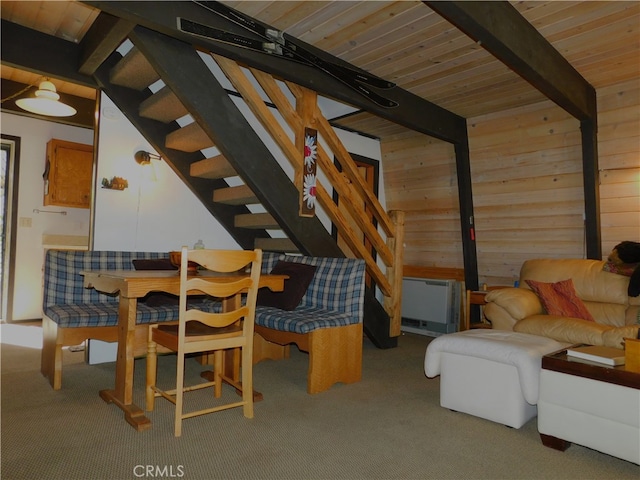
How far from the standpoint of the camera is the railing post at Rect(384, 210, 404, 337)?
177 inches

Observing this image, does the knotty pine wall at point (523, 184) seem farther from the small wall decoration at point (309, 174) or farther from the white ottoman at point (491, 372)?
the small wall decoration at point (309, 174)

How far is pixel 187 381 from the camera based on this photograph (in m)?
3.16

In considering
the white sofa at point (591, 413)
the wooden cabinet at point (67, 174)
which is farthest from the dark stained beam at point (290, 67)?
the wooden cabinet at point (67, 174)

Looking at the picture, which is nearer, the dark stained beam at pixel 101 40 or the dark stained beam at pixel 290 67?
the dark stained beam at pixel 290 67

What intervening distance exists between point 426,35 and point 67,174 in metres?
4.12

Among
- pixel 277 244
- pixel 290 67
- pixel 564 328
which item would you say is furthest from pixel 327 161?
pixel 564 328

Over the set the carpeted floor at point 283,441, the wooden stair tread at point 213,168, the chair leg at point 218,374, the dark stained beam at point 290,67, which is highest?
the dark stained beam at point 290,67

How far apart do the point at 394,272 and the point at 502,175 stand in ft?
4.91

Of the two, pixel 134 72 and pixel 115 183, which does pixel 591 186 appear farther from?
pixel 115 183

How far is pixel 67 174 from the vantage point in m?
5.12

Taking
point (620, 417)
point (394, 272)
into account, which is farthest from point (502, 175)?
point (620, 417)

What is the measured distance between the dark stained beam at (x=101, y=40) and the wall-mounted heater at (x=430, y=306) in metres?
3.81

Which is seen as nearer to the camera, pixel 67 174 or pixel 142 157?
pixel 142 157

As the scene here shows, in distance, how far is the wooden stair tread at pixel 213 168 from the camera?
352cm
